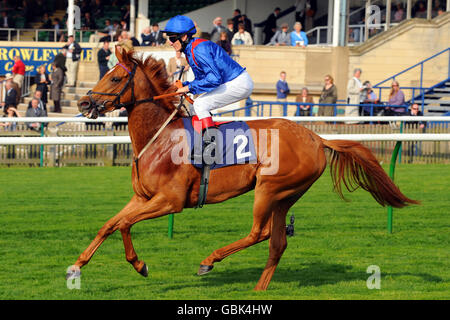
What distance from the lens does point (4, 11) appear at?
2592 centimetres

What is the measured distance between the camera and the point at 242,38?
63.4 ft

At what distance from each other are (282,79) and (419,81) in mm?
3849

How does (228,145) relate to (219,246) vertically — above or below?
above

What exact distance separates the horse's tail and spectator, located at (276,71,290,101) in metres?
11.8

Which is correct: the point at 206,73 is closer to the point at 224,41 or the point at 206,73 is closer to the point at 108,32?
the point at 224,41

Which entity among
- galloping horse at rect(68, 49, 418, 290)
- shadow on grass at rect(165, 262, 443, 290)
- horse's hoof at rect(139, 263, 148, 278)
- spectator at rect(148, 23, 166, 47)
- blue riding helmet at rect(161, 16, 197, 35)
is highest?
spectator at rect(148, 23, 166, 47)

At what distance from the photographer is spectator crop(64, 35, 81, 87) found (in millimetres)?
Answer: 19500

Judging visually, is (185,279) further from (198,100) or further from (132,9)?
(132,9)

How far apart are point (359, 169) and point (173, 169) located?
1365 mm

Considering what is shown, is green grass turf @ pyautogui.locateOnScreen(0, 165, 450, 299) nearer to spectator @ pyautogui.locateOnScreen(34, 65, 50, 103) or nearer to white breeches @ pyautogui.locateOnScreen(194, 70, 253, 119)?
white breeches @ pyautogui.locateOnScreen(194, 70, 253, 119)

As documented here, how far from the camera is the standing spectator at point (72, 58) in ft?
64.0

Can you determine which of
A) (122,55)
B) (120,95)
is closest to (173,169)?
(120,95)

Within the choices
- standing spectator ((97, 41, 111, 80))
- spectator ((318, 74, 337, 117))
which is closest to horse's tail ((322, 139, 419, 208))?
spectator ((318, 74, 337, 117))

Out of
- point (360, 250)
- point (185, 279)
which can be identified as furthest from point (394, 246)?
point (185, 279)
